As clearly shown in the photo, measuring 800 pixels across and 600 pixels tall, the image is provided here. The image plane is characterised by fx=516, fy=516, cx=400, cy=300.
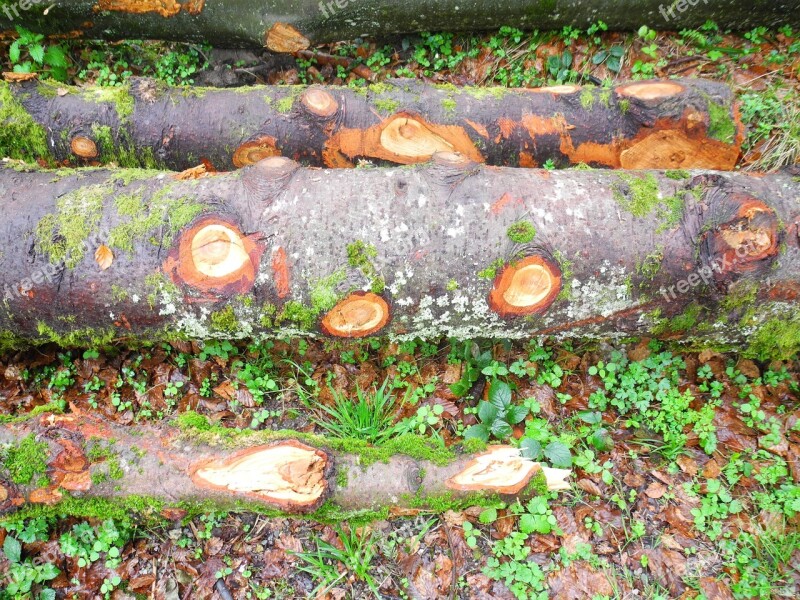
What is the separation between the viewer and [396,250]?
6.52 feet

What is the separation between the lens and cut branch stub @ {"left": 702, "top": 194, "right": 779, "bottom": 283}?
6.41ft

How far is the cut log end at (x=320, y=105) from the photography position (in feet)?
8.80

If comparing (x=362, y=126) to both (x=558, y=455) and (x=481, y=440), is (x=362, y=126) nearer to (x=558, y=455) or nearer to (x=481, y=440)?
(x=481, y=440)

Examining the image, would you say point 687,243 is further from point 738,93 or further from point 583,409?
point 738,93

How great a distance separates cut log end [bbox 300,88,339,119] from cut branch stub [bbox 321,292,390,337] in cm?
118

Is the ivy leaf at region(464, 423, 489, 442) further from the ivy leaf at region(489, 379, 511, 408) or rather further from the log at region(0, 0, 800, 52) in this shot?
the log at region(0, 0, 800, 52)

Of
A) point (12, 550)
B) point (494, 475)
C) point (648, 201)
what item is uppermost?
point (648, 201)

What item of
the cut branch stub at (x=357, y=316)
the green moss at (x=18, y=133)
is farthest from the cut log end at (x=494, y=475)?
the green moss at (x=18, y=133)

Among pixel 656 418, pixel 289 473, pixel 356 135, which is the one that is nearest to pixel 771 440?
pixel 656 418

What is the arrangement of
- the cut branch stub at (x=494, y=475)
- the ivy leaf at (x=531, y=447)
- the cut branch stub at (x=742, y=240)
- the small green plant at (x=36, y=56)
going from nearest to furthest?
the cut branch stub at (x=742, y=240)
the cut branch stub at (x=494, y=475)
the ivy leaf at (x=531, y=447)
the small green plant at (x=36, y=56)

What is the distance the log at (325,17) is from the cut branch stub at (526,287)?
6.39ft

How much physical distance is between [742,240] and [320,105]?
202cm

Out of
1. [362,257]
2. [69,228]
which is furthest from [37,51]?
[362,257]

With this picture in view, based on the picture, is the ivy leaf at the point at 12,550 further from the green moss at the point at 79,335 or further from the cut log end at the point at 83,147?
the cut log end at the point at 83,147
